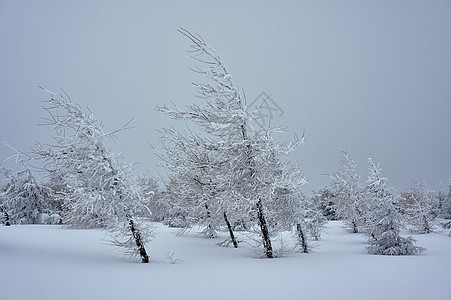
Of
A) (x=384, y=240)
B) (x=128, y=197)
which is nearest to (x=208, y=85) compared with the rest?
(x=128, y=197)

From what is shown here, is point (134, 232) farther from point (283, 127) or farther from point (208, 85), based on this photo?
point (283, 127)

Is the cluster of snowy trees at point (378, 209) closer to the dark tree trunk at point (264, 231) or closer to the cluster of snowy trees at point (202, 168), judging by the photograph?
the cluster of snowy trees at point (202, 168)

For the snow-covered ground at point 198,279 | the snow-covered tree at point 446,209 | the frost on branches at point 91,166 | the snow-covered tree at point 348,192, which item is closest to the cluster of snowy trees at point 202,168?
the frost on branches at point 91,166

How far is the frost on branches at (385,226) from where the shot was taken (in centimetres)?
1412

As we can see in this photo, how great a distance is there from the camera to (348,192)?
1141 inches

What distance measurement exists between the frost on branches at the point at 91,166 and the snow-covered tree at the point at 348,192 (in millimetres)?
26049

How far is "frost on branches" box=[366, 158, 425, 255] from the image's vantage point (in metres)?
14.1

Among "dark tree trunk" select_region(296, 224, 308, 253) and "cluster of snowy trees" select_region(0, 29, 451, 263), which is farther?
Result: "dark tree trunk" select_region(296, 224, 308, 253)

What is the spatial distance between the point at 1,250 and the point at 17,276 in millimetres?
3481

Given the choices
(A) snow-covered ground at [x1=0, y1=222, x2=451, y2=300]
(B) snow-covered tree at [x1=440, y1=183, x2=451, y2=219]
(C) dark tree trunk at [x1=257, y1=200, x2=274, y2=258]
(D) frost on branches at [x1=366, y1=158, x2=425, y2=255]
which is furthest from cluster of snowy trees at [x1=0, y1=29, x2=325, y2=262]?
(B) snow-covered tree at [x1=440, y1=183, x2=451, y2=219]

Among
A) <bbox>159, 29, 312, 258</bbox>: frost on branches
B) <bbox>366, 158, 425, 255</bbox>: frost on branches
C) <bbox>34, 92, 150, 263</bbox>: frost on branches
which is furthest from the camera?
<bbox>366, 158, 425, 255</bbox>: frost on branches

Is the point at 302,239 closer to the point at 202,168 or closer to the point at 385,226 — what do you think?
the point at 385,226

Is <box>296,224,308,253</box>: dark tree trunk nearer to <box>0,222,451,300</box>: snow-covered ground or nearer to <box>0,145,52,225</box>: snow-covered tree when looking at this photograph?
<box>0,222,451,300</box>: snow-covered ground

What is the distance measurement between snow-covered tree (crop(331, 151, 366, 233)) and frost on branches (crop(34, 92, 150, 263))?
26.0 meters
